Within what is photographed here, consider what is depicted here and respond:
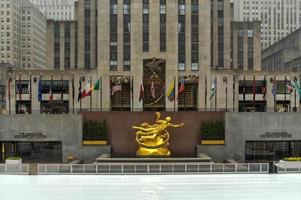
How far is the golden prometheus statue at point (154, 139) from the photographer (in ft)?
157

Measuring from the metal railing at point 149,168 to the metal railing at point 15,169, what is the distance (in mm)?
1272

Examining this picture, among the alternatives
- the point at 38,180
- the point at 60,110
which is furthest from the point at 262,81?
the point at 38,180

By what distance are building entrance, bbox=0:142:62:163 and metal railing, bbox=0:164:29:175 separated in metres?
13.0

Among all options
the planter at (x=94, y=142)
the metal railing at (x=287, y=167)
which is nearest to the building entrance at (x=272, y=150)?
the metal railing at (x=287, y=167)

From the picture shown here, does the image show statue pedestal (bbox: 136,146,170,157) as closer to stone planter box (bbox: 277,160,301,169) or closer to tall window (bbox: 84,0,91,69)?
stone planter box (bbox: 277,160,301,169)

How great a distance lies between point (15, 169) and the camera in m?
39.7

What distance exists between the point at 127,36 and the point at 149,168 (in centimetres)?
3521

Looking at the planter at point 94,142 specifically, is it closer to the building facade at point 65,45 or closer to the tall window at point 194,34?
the tall window at point 194,34

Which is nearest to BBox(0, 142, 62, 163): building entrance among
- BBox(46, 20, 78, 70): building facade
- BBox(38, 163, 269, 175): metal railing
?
BBox(38, 163, 269, 175): metal railing

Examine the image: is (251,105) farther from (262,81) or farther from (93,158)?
(93,158)

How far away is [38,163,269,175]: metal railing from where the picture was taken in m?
39.1

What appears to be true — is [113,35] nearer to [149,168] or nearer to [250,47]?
[250,47]

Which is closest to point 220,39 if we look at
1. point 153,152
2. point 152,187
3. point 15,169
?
point 153,152

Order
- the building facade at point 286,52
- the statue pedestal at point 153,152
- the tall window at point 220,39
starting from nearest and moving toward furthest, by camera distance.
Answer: the statue pedestal at point 153,152, the tall window at point 220,39, the building facade at point 286,52
